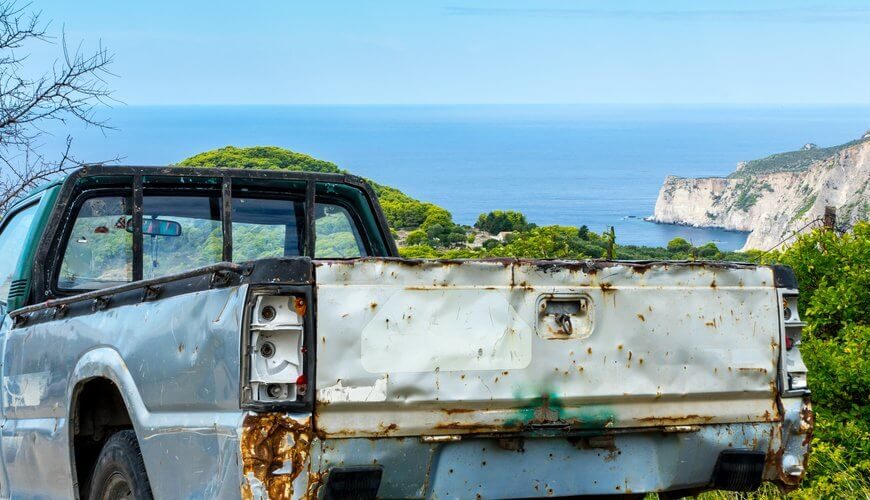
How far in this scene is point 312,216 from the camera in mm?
6516

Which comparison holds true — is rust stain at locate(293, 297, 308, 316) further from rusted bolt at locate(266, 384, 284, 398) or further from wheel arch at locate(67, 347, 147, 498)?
wheel arch at locate(67, 347, 147, 498)

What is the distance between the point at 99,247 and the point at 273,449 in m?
2.68

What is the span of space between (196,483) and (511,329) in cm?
124

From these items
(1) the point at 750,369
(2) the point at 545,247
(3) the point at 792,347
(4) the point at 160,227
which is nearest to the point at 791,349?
(3) the point at 792,347

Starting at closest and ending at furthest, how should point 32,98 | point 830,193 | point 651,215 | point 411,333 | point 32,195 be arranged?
point 411,333
point 32,195
point 32,98
point 830,193
point 651,215

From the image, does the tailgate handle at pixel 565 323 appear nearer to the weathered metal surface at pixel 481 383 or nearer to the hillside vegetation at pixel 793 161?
the weathered metal surface at pixel 481 383

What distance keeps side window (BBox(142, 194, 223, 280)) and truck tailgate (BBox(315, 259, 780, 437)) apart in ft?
8.12

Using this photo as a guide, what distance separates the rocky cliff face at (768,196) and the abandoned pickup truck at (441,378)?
42355 mm

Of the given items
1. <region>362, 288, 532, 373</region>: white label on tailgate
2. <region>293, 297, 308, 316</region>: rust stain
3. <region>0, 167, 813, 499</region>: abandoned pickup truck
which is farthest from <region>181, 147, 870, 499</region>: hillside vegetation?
<region>293, 297, 308, 316</region>: rust stain

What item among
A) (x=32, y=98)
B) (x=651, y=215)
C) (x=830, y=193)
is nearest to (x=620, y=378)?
(x=32, y=98)

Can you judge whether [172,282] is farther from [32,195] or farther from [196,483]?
[32,195]

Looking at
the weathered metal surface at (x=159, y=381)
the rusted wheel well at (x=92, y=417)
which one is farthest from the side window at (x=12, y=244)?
the rusted wheel well at (x=92, y=417)

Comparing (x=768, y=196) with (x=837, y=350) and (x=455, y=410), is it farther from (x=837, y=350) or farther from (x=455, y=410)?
(x=455, y=410)

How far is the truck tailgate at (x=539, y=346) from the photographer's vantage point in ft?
12.9
